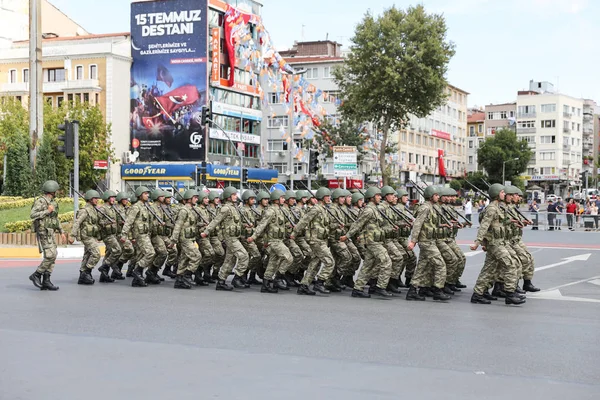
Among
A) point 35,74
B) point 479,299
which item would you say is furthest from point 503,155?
point 479,299

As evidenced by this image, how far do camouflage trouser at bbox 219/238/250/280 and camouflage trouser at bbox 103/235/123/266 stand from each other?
2.39 metres

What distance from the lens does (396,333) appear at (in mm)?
9383

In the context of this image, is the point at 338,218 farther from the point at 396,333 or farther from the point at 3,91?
the point at 3,91

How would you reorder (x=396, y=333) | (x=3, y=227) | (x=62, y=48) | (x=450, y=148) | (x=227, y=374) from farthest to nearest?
(x=450, y=148)
(x=62, y=48)
(x=3, y=227)
(x=396, y=333)
(x=227, y=374)

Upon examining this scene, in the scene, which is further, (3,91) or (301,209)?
(3,91)

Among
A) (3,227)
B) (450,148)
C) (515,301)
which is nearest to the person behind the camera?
(515,301)

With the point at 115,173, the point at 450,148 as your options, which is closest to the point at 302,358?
the point at 115,173

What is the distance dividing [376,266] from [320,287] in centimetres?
121

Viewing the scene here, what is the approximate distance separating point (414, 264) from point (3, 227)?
15.4m

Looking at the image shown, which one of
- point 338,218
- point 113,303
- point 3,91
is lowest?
point 113,303

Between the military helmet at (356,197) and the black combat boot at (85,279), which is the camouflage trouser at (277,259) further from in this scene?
the black combat boot at (85,279)

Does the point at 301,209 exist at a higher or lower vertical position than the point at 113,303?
higher

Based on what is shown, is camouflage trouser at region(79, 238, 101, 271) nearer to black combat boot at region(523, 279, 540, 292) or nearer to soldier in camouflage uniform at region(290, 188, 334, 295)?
soldier in camouflage uniform at region(290, 188, 334, 295)

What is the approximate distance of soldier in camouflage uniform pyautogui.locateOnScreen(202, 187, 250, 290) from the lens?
45.9 ft
